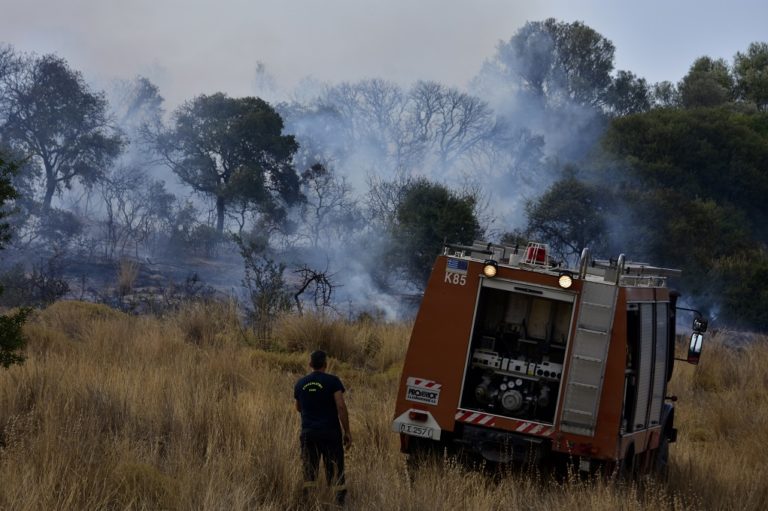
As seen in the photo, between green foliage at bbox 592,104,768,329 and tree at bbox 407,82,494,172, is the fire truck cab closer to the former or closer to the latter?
green foliage at bbox 592,104,768,329

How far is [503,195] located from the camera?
143ft

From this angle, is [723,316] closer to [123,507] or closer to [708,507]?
[708,507]

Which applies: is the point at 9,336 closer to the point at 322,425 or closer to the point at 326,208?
the point at 322,425

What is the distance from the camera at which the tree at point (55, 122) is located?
113 feet

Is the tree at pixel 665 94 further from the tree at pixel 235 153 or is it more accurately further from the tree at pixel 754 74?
the tree at pixel 235 153

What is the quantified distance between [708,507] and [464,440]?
2215 mm

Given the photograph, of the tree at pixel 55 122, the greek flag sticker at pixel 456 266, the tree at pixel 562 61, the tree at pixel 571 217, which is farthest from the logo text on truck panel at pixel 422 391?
the tree at pixel 562 61

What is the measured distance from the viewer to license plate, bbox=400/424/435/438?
32.4 ft

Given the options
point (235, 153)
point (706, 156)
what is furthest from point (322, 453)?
point (706, 156)

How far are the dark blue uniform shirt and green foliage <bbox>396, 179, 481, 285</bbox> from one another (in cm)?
2189

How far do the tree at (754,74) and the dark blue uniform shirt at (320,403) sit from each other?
156 feet

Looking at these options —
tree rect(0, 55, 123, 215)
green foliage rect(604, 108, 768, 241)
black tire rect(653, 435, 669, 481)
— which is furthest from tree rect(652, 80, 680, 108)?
black tire rect(653, 435, 669, 481)

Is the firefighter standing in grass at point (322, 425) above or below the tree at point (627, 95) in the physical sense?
below

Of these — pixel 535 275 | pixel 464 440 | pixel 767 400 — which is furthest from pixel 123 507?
pixel 767 400
